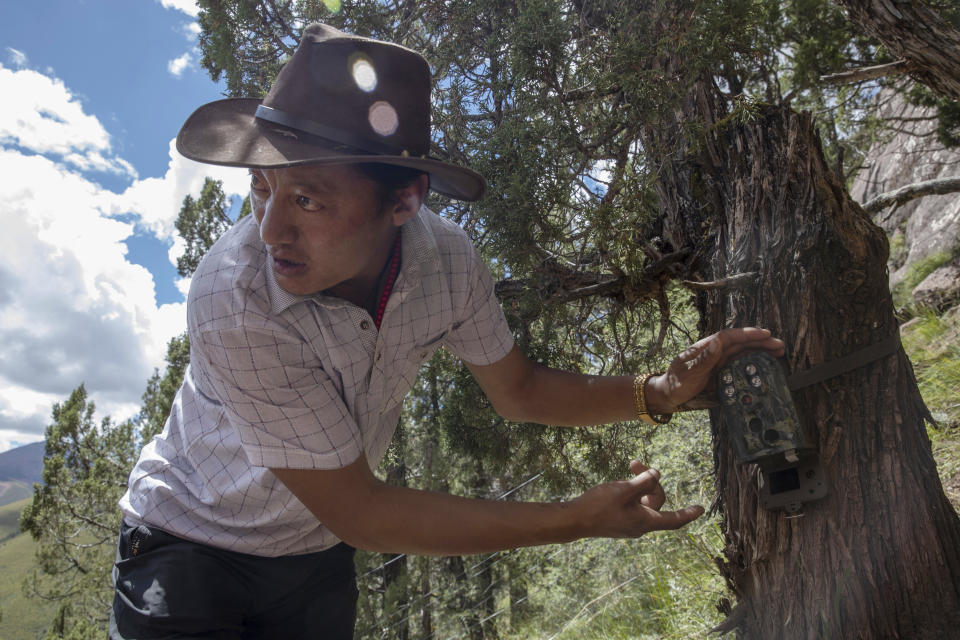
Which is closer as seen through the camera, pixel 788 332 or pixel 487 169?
pixel 788 332

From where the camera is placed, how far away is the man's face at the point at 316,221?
154 cm

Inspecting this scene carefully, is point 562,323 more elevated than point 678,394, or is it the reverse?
point 562,323

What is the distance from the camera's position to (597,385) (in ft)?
6.86

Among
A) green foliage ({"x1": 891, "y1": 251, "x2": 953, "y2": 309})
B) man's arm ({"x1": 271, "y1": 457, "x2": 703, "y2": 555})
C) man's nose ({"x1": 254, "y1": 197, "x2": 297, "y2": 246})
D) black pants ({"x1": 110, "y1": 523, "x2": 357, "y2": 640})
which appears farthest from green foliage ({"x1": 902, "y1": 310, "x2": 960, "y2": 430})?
man's nose ({"x1": 254, "y1": 197, "x2": 297, "y2": 246})

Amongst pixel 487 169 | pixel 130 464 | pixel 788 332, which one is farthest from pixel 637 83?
pixel 130 464

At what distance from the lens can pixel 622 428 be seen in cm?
321

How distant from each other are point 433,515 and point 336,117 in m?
0.99

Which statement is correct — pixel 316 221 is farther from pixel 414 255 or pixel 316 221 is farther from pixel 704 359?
pixel 704 359

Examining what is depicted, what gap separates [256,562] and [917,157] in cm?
1134

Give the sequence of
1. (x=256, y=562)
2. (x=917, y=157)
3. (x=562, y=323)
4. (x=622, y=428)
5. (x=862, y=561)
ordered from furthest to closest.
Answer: (x=917, y=157), (x=622, y=428), (x=562, y=323), (x=256, y=562), (x=862, y=561)

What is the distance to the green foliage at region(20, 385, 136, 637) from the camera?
487 inches

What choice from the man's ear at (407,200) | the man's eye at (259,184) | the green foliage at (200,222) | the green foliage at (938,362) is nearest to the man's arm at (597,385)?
the man's ear at (407,200)

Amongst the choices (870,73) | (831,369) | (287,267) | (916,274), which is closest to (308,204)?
(287,267)

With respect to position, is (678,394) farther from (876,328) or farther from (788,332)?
(876,328)
